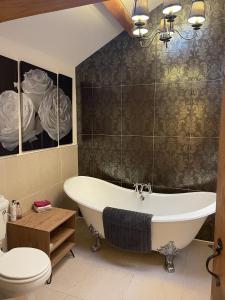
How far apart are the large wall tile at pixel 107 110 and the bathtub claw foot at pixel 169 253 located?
5.39ft

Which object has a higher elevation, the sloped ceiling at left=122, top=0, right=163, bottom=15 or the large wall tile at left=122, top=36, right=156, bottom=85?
the sloped ceiling at left=122, top=0, right=163, bottom=15

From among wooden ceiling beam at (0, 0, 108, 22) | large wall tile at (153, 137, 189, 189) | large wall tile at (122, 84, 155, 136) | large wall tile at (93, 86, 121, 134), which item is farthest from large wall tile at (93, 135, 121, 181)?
wooden ceiling beam at (0, 0, 108, 22)

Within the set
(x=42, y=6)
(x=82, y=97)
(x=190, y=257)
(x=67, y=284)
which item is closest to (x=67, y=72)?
(x=82, y=97)

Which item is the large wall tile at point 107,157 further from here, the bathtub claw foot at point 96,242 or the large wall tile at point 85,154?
the bathtub claw foot at point 96,242

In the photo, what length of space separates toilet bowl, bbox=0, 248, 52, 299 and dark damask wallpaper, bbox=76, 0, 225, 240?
1.79 m

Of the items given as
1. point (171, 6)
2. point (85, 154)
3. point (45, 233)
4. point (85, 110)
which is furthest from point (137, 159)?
point (171, 6)

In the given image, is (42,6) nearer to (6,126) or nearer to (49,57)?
(6,126)

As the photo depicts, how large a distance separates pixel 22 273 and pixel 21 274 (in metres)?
0.01

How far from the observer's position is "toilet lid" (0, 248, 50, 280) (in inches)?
63.6

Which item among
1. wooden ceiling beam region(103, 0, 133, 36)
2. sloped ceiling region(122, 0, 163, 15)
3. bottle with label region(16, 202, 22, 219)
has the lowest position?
bottle with label region(16, 202, 22, 219)

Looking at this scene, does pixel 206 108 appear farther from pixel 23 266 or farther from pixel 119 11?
pixel 23 266

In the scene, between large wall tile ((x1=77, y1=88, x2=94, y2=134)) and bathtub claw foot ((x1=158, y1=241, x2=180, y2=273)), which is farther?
large wall tile ((x1=77, y1=88, x2=94, y2=134))

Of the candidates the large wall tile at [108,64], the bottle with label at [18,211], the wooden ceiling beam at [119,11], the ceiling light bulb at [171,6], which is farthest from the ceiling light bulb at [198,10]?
the bottle with label at [18,211]

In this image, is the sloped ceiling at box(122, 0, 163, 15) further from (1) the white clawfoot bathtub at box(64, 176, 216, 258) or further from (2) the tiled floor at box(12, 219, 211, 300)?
(2) the tiled floor at box(12, 219, 211, 300)
